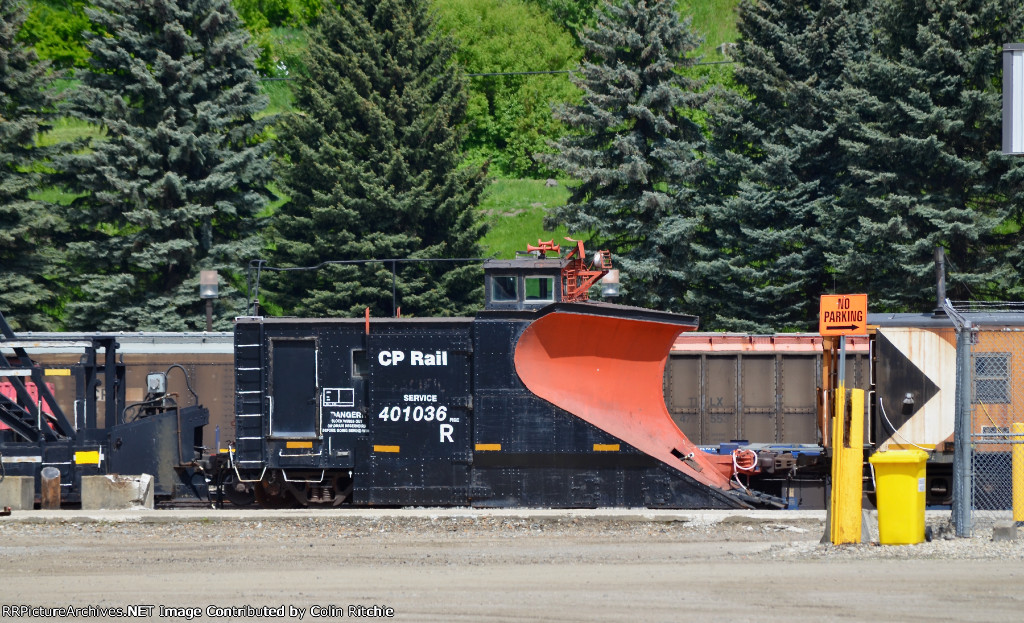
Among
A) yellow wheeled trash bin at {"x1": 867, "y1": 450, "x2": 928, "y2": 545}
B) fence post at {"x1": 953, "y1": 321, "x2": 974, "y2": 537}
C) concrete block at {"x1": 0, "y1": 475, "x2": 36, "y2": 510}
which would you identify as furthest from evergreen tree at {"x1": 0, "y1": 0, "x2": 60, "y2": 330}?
fence post at {"x1": 953, "y1": 321, "x2": 974, "y2": 537}

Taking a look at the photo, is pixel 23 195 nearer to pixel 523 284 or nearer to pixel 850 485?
pixel 523 284

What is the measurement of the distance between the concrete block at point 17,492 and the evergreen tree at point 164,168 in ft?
Answer: 55.4

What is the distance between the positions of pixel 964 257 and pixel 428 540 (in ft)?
67.7

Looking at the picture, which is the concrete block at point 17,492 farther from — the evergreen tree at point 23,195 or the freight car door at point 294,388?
the evergreen tree at point 23,195

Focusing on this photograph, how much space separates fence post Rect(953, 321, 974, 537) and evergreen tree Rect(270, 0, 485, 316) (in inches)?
824

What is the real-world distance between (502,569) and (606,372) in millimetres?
4741

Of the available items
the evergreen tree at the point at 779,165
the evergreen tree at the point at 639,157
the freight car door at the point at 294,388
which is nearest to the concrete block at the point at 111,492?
the freight car door at the point at 294,388

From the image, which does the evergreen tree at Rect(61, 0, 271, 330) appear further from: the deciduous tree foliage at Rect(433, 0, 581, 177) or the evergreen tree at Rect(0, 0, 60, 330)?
the deciduous tree foliage at Rect(433, 0, 581, 177)

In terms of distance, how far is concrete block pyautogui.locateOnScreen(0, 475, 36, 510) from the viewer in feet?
54.2

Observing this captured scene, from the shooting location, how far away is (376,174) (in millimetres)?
34094

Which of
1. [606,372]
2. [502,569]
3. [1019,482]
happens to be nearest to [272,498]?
[606,372]

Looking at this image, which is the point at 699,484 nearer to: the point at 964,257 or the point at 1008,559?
the point at 1008,559

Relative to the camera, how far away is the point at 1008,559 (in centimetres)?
1188

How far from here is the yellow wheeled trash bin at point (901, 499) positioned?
12.7 meters
